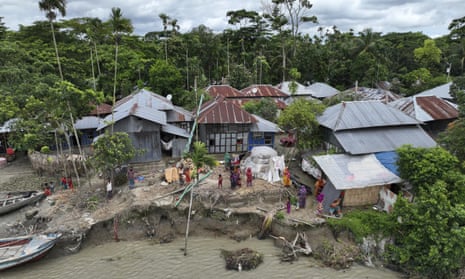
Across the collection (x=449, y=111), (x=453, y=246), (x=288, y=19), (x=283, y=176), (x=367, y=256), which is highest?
(x=288, y=19)

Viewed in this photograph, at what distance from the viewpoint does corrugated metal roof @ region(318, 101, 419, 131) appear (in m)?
19.4

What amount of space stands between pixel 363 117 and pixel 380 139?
1.98m

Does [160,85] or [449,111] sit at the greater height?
[160,85]

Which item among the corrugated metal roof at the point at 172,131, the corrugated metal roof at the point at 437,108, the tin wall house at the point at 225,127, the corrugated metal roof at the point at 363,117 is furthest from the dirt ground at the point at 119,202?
the corrugated metal roof at the point at 437,108

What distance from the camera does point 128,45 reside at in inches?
2105

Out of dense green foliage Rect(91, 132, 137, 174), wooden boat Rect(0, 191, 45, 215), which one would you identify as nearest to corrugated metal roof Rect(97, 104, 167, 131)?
dense green foliage Rect(91, 132, 137, 174)

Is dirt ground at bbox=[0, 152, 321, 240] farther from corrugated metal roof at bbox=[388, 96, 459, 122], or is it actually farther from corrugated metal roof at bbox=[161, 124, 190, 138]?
corrugated metal roof at bbox=[388, 96, 459, 122]

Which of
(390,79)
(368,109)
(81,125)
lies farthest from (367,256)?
(390,79)

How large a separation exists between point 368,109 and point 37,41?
44.0 m

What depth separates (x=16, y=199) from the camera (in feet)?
58.9

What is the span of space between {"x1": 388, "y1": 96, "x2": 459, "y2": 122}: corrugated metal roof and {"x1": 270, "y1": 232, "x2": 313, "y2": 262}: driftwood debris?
17912mm

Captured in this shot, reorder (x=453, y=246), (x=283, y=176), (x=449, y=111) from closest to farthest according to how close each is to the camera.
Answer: (x=453, y=246)
(x=283, y=176)
(x=449, y=111)

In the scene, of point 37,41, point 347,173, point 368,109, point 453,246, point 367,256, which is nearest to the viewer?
point 453,246

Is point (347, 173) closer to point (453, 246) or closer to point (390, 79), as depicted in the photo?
point (453, 246)
